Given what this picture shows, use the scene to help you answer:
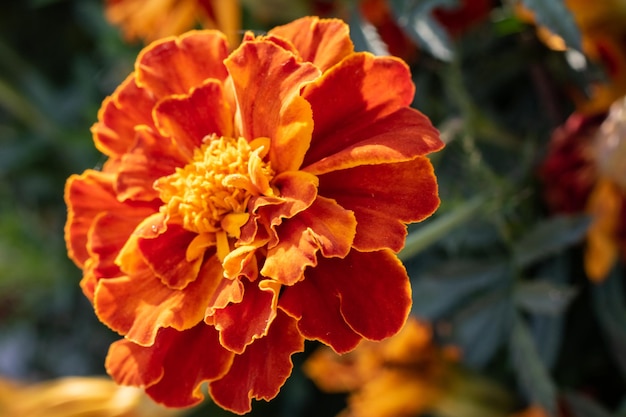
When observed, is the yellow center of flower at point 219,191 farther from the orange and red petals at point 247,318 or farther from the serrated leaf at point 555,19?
the serrated leaf at point 555,19

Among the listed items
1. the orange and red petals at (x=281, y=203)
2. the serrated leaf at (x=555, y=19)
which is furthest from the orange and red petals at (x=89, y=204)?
the serrated leaf at (x=555, y=19)

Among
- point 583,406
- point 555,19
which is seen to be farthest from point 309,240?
point 583,406

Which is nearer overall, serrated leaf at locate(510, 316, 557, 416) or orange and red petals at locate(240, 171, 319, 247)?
orange and red petals at locate(240, 171, 319, 247)

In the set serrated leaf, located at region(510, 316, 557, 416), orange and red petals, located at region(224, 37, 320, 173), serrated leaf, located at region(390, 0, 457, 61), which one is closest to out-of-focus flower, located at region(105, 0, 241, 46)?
serrated leaf, located at region(390, 0, 457, 61)

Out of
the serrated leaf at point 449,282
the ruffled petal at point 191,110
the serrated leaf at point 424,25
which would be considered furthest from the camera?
the serrated leaf at point 449,282

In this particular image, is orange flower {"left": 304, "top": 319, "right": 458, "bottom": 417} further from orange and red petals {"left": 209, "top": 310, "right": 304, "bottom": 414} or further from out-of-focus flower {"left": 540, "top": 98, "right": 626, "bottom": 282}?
orange and red petals {"left": 209, "top": 310, "right": 304, "bottom": 414}

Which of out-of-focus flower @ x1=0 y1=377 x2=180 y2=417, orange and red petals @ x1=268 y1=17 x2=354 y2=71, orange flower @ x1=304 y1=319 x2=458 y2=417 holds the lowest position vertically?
orange flower @ x1=304 y1=319 x2=458 y2=417

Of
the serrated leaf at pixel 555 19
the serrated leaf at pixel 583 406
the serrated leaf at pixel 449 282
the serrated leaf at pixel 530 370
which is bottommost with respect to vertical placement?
the serrated leaf at pixel 583 406
